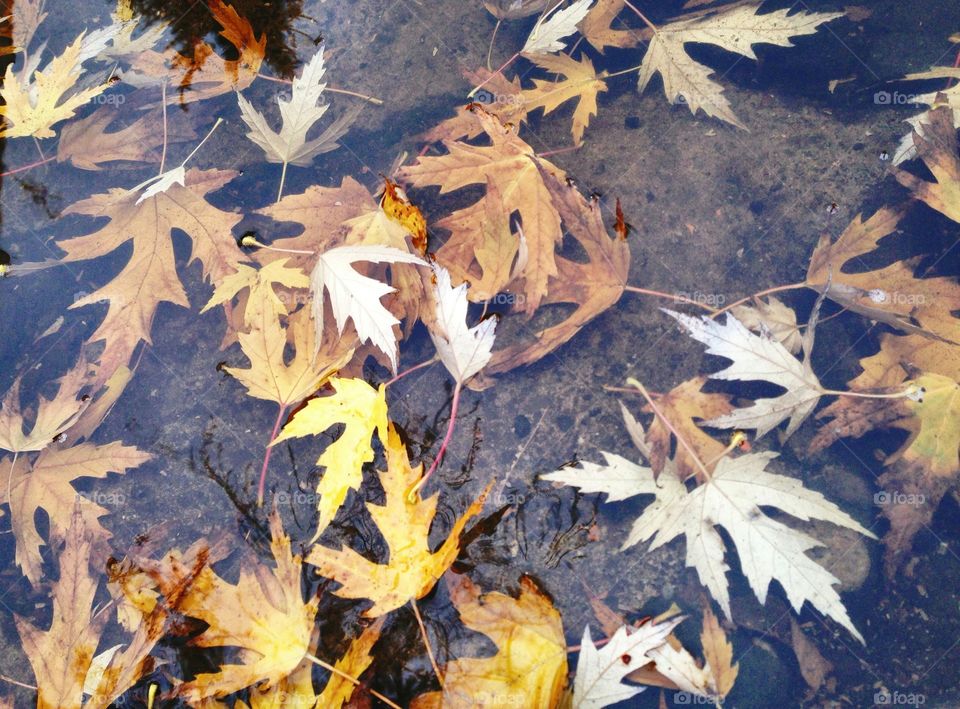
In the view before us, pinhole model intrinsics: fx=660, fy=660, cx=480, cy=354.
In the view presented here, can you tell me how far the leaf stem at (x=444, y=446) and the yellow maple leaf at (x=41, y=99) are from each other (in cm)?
134

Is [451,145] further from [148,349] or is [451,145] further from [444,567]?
[444,567]

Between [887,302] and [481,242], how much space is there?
0.98 metres

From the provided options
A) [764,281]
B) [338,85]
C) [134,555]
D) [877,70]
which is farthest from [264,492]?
[877,70]

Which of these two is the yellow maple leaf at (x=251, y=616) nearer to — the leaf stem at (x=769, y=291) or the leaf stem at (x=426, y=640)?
→ the leaf stem at (x=426, y=640)

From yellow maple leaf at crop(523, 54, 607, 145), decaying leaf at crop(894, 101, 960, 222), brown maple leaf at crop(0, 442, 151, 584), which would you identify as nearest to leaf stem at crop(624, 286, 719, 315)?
yellow maple leaf at crop(523, 54, 607, 145)

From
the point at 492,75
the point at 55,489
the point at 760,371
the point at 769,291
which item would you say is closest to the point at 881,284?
the point at 769,291

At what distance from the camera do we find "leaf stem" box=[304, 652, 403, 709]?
1.40 meters

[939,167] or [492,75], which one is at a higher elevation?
[492,75]

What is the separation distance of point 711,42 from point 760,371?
35.7 inches

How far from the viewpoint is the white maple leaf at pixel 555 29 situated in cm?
175

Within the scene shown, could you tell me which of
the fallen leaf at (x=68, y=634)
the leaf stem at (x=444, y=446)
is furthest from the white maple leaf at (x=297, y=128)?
the fallen leaf at (x=68, y=634)

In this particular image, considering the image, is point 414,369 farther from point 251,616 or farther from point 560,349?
point 251,616

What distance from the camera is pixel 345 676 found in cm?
142

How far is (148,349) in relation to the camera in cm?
165
